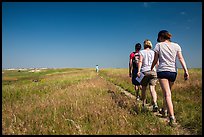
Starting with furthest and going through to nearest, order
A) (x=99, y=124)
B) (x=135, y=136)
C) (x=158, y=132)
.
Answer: (x=99, y=124) < (x=158, y=132) < (x=135, y=136)

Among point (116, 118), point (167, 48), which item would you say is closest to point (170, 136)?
point (116, 118)

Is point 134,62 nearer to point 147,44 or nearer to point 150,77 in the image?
point 147,44

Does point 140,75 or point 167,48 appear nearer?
point 167,48

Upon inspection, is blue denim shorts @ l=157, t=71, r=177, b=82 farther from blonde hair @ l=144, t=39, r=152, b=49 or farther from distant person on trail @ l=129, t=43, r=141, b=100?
distant person on trail @ l=129, t=43, r=141, b=100

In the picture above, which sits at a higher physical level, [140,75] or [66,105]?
[140,75]

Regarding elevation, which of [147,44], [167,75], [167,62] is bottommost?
[167,75]

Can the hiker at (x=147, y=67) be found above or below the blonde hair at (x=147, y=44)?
below

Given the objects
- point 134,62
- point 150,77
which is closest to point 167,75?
point 150,77

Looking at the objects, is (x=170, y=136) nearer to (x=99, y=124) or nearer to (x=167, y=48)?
(x=99, y=124)

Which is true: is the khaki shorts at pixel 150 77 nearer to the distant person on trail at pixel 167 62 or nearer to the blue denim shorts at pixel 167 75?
the distant person on trail at pixel 167 62

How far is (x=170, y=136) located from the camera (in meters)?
3.74

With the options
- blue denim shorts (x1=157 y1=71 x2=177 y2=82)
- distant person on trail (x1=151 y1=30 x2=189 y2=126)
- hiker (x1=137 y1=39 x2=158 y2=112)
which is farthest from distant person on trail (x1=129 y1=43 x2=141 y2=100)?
blue denim shorts (x1=157 y1=71 x2=177 y2=82)

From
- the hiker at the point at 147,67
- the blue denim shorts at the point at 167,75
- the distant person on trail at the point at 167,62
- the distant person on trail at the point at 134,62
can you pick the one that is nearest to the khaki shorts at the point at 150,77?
the hiker at the point at 147,67

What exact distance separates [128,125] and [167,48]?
224cm
